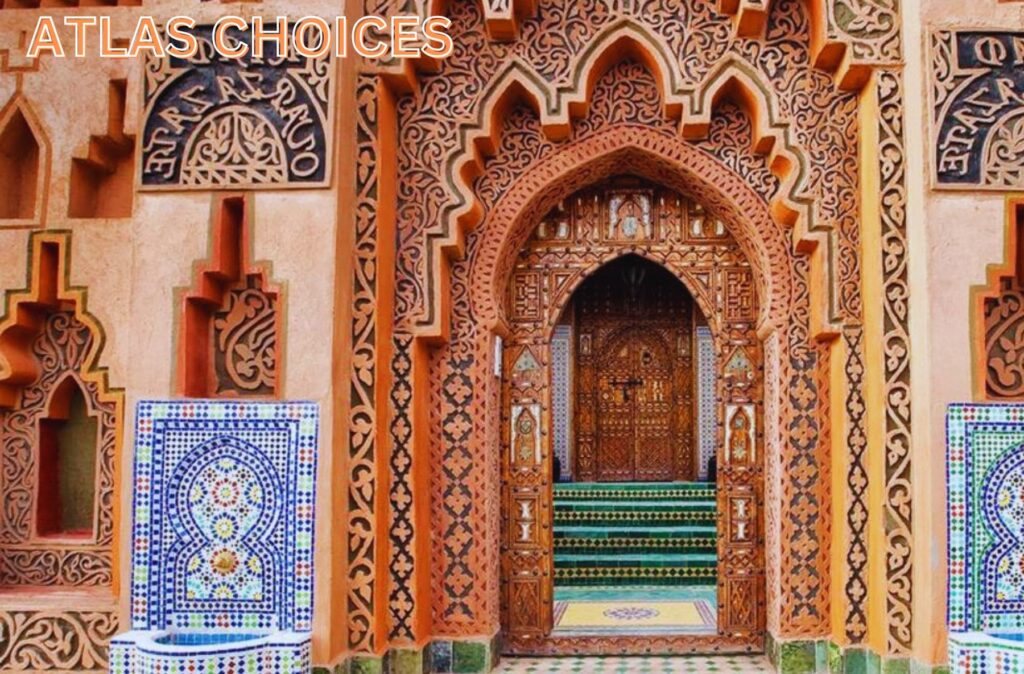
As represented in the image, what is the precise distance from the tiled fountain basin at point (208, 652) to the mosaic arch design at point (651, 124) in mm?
769

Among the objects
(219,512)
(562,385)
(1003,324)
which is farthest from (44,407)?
(562,385)

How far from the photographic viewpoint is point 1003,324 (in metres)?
4.59

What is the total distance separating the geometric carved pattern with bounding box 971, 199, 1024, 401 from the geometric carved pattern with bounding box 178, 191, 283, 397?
10.0ft

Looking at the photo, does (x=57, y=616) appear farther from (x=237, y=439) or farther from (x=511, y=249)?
(x=511, y=249)

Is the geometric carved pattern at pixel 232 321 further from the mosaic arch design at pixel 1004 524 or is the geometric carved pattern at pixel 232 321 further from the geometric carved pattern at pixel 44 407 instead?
the mosaic arch design at pixel 1004 524

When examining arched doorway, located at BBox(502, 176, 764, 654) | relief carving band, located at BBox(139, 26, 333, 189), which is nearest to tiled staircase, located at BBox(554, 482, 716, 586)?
arched doorway, located at BBox(502, 176, 764, 654)

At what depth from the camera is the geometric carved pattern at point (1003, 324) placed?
14.5 feet

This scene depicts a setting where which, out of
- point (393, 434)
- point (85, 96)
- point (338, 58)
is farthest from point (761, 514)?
point (85, 96)

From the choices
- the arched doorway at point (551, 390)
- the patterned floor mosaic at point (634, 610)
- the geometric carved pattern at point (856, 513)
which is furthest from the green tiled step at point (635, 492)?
the geometric carved pattern at point (856, 513)

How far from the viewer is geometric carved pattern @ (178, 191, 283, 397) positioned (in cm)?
467

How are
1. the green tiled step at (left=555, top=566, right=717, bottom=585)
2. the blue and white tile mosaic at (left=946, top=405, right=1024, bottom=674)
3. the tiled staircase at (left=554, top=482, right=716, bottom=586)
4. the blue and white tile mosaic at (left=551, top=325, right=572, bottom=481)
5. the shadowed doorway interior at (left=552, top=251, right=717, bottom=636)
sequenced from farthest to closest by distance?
the blue and white tile mosaic at (left=551, top=325, right=572, bottom=481)
the shadowed doorway interior at (left=552, top=251, right=717, bottom=636)
the tiled staircase at (left=554, top=482, right=716, bottom=586)
the green tiled step at (left=555, top=566, right=717, bottom=585)
the blue and white tile mosaic at (left=946, top=405, right=1024, bottom=674)

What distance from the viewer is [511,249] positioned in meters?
5.55

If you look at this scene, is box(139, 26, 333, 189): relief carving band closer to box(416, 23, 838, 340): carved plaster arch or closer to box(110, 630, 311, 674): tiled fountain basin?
box(416, 23, 838, 340): carved plaster arch

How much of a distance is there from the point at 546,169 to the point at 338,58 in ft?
4.01
